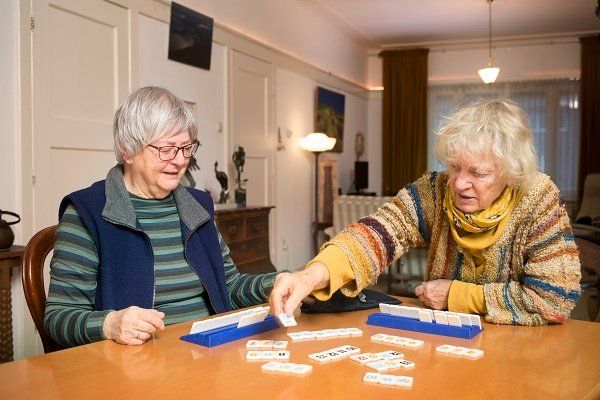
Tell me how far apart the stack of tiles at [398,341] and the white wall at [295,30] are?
157 inches

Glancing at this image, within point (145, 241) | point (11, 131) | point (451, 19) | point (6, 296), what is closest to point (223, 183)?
point (11, 131)

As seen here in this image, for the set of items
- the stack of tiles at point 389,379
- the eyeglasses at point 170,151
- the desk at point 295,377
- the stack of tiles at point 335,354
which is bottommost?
the desk at point 295,377

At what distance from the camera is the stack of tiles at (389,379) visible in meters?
1.12

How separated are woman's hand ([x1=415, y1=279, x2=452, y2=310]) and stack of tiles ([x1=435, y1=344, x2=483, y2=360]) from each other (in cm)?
38

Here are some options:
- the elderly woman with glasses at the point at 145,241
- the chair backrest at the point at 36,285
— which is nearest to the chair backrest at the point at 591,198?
the elderly woman with glasses at the point at 145,241

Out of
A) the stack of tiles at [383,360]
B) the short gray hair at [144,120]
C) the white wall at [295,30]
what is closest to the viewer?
the stack of tiles at [383,360]

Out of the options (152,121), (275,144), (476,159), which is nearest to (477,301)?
(476,159)

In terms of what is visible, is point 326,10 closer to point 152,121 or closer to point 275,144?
point 275,144

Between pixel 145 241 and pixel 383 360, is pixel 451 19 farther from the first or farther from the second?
pixel 383 360

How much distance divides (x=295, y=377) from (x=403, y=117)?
8851 millimetres

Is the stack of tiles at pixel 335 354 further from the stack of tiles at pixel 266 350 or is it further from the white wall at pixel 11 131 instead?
the white wall at pixel 11 131

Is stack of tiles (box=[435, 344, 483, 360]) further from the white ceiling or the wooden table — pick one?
the white ceiling

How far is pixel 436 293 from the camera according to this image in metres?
1.74

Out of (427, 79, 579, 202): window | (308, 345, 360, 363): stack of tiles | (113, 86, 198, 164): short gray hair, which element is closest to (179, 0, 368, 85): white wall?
(427, 79, 579, 202): window
